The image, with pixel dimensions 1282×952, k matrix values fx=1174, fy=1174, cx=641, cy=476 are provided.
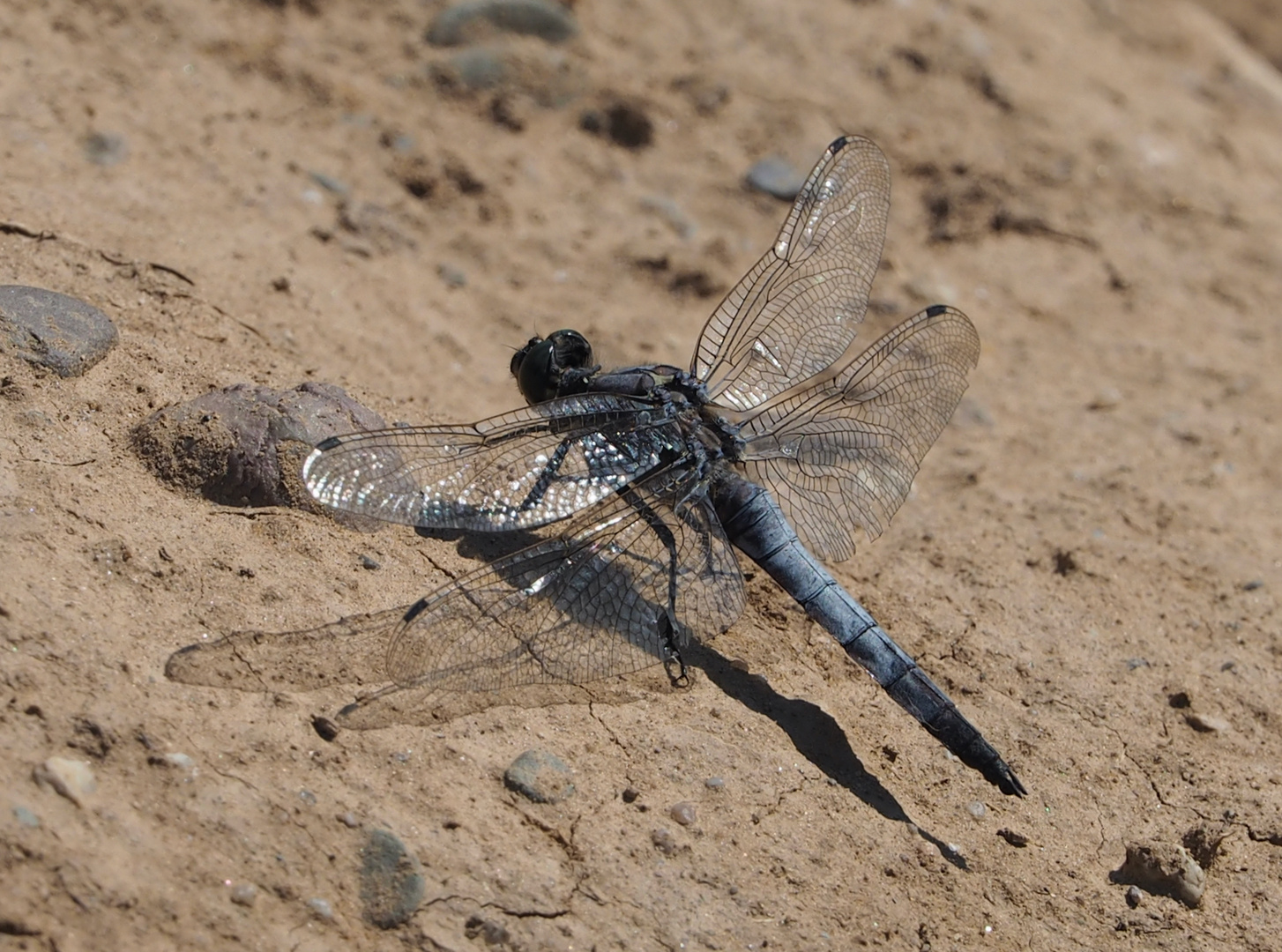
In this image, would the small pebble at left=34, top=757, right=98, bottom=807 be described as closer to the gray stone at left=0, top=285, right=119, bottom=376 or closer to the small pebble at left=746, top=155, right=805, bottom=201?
the gray stone at left=0, top=285, right=119, bottom=376

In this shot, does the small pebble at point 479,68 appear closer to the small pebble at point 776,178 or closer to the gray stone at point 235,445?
the small pebble at point 776,178

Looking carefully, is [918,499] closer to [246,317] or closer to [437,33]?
[246,317]

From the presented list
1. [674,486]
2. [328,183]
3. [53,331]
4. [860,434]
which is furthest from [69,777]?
[328,183]

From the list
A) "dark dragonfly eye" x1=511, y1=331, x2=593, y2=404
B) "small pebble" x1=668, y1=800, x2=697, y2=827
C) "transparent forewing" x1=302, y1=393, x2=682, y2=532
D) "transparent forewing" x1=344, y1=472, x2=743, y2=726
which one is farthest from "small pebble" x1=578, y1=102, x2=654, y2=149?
"small pebble" x1=668, y1=800, x2=697, y2=827

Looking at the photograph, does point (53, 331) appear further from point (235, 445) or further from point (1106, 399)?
point (1106, 399)

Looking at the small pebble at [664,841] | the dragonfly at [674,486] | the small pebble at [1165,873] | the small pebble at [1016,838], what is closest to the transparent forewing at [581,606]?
the dragonfly at [674,486]
